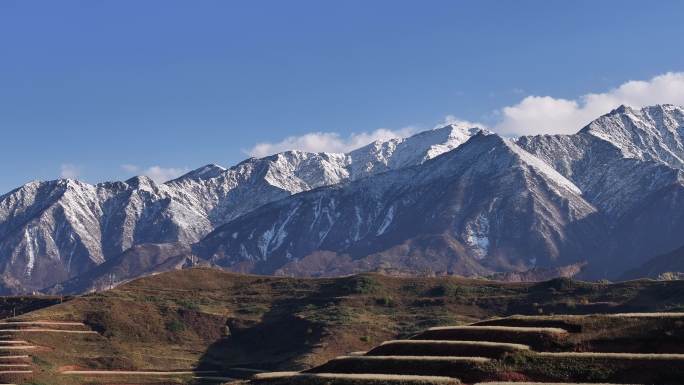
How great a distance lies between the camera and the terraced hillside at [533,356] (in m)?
64.9

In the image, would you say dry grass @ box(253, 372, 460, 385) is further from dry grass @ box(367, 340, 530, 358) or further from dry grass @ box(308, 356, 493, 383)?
dry grass @ box(367, 340, 530, 358)

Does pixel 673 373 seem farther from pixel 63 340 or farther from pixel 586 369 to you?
pixel 63 340

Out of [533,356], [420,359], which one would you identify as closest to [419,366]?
[420,359]

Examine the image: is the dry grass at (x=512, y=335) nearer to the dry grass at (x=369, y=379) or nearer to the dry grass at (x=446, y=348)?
the dry grass at (x=446, y=348)

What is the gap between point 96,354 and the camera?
19562 cm

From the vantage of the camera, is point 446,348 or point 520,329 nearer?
point 520,329

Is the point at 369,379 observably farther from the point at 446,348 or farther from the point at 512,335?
the point at 512,335

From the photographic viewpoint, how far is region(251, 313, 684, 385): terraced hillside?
213 ft

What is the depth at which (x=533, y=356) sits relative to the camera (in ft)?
227

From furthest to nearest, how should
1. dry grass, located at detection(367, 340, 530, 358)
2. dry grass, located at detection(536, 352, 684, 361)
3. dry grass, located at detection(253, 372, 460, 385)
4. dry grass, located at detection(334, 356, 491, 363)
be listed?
dry grass, located at detection(367, 340, 530, 358) < dry grass, located at detection(334, 356, 491, 363) < dry grass, located at detection(253, 372, 460, 385) < dry grass, located at detection(536, 352, 684, 361)

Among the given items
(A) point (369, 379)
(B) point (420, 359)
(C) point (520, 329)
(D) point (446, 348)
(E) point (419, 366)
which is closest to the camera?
(A) point (369, 379)

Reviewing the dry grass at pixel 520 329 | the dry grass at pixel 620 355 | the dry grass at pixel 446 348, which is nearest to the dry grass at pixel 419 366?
the dry grass at pixel 446 348

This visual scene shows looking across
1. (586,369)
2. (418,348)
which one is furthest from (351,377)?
(586,369)

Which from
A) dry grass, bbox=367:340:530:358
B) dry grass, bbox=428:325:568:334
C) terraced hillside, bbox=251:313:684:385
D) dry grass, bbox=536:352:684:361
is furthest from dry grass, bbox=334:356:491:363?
dry grass, bbox=428:325:568:334
